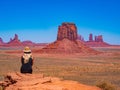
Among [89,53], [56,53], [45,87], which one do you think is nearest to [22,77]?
[45,87]

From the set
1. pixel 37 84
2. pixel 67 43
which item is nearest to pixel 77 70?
pixel 37 84

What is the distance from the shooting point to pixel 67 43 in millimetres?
104500

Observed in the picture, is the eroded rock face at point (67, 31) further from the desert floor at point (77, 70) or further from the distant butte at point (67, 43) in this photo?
the desert floor at point (77, 70)

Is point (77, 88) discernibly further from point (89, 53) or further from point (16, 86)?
point (89, 53)

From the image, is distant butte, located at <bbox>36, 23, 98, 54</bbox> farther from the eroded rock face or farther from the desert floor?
the desert floor

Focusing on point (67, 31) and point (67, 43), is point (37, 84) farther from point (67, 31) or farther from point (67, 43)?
point (67, 31)

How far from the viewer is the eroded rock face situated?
110994 millimetres

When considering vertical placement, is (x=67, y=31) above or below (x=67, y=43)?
above

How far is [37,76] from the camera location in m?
18.6

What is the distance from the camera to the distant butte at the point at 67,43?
102375mm

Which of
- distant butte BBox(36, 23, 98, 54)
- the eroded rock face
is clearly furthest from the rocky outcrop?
the eroded rock face

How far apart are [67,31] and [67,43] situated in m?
8.63

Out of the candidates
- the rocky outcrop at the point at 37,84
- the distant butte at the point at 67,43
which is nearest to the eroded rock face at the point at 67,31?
the distant butte at the point at 67,43

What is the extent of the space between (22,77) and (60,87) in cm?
344
